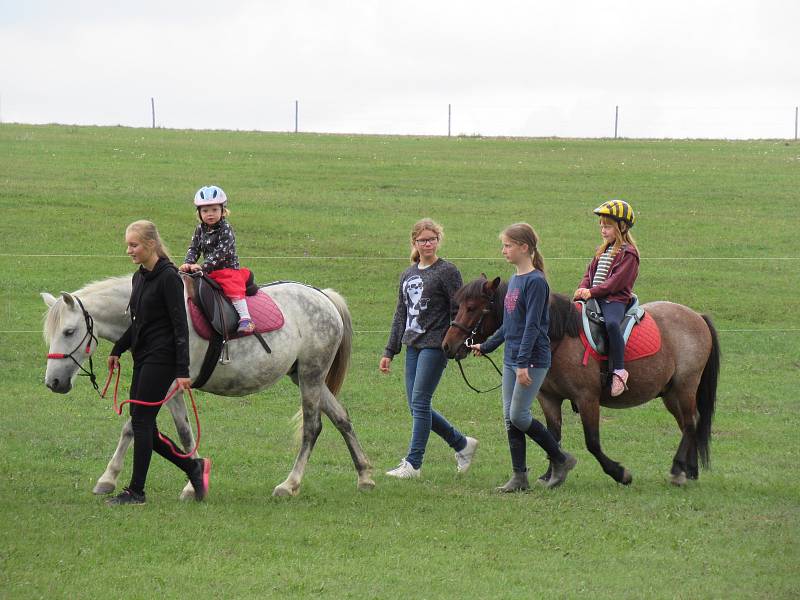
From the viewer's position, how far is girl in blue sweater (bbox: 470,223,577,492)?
26.4 ft

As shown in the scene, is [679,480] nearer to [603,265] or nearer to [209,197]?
[603,265]

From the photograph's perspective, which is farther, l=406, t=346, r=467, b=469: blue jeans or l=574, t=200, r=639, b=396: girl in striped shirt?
l=406, t=346, r=467, b=469: blue jeans

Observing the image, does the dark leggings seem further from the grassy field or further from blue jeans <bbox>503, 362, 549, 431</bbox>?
the grassy field

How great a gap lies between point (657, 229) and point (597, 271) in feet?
52.3

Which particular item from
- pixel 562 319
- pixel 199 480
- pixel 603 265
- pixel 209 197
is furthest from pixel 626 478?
pixel 209 197

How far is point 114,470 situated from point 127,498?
596mm

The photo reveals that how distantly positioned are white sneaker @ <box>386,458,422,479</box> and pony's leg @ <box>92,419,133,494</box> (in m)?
2.21

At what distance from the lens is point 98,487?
321 inches

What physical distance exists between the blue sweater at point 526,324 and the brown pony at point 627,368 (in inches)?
7.8

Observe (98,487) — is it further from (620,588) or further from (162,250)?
(620,588)

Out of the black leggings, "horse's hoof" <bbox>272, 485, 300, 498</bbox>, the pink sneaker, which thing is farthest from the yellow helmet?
the black leggings

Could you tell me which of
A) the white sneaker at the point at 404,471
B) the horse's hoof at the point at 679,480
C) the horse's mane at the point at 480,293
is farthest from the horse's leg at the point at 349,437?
the horse's hoof at the point at 679,480

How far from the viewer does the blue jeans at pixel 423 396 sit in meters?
8.86

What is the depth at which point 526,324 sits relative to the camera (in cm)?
802
